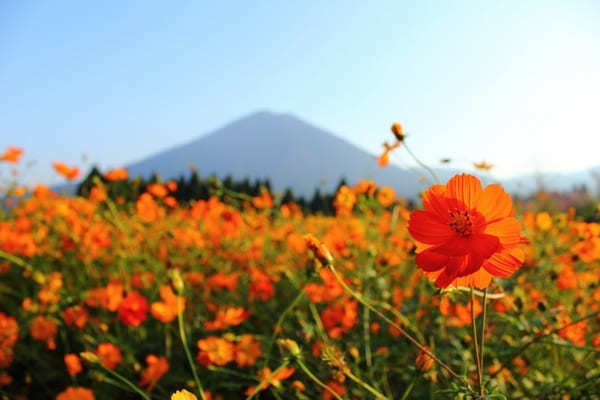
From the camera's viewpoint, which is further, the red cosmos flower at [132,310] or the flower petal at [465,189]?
the red cosmos flower at [132,310]

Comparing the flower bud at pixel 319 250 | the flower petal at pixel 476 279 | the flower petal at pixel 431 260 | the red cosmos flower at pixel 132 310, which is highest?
the flower petal at pixel 431 260

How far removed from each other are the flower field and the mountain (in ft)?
364

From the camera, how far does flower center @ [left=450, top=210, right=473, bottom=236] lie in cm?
51

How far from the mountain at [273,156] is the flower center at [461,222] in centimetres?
11244

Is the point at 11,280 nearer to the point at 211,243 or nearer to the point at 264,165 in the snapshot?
the point at 211,243

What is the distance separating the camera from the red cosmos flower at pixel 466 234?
475mm

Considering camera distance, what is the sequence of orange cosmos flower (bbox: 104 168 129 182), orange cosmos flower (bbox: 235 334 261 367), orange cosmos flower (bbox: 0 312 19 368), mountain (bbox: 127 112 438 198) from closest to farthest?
orange cosmos flower (bbox: 235 334 261 367), orange cosmos flower (bbox: 0 312 19 368), orange cosmos flower (bbox: 104 168 129 182), mountain (bbox: 127 112 438 198)

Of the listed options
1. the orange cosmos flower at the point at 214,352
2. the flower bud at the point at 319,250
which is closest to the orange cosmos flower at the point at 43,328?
the orange cosmos flower at the point at 214,352

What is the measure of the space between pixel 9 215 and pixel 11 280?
1.24m

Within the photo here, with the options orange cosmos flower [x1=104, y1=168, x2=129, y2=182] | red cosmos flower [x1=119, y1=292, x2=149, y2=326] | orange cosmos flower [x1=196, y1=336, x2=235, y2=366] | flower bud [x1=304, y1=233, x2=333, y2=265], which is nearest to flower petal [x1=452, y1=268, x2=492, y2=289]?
flower bud [x1=304, y1=233, x2=333, y2=265]

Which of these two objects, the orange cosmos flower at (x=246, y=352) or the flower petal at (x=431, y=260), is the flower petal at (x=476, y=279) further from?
the orange cosmos flower at (x=246, y=352)

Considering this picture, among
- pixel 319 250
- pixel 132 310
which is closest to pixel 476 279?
pixel 319 250

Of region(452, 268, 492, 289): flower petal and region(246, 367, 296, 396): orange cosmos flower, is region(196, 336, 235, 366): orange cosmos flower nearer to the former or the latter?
region(246, 367, 296, 396): orange cosmos flower

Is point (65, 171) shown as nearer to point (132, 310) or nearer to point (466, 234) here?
point (132, 310)
